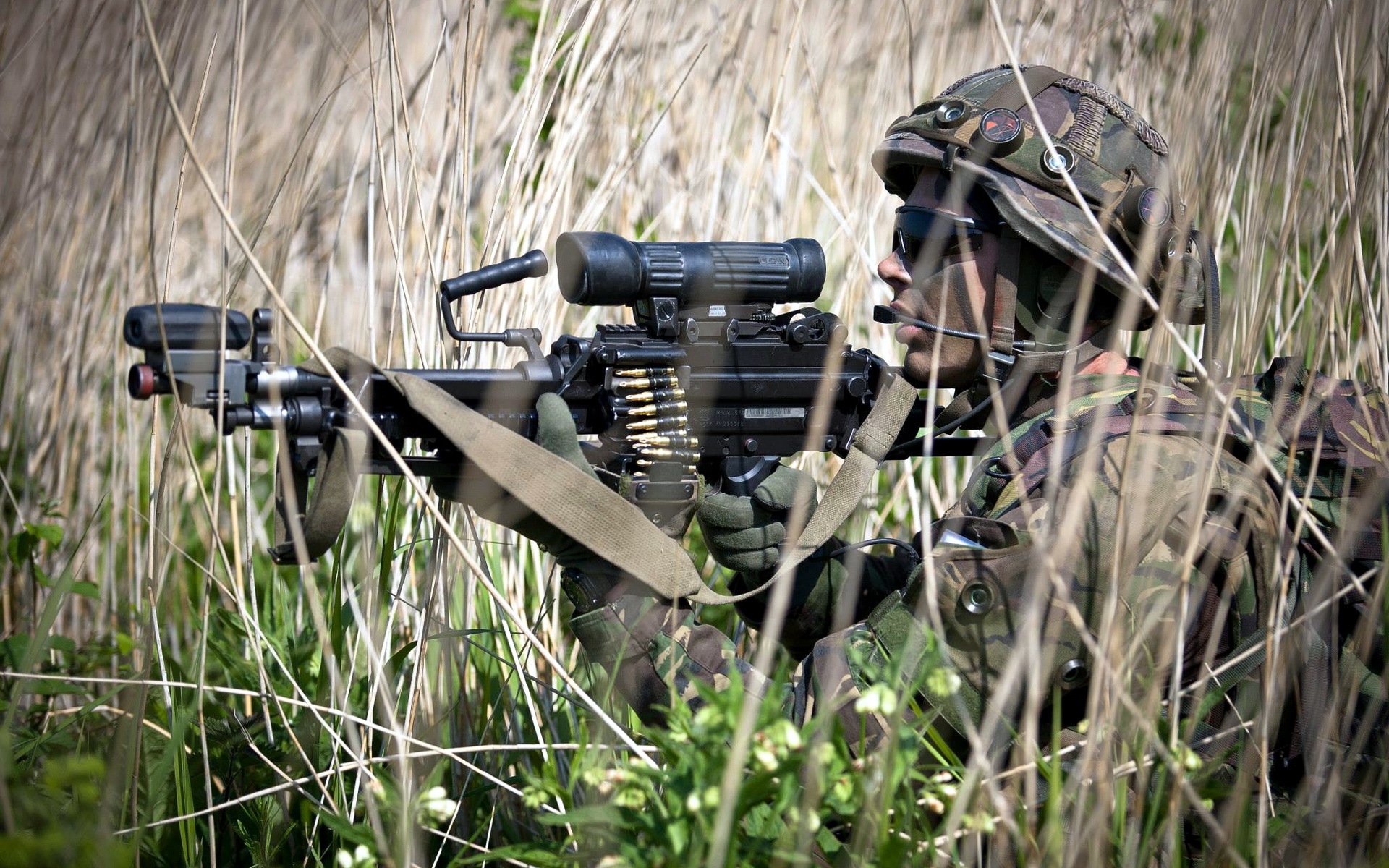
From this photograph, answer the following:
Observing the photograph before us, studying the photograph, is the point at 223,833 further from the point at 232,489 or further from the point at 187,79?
the point at 187,79

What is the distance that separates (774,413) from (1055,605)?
79 cm

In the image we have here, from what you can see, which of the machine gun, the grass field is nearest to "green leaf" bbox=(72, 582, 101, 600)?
the grass field

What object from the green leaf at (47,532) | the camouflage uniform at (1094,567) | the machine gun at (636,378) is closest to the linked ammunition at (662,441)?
the machine gun at (636,378)

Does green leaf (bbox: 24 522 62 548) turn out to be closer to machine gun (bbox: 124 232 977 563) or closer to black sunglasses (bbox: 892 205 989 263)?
machine gun (bbox: 124 232 977 563)

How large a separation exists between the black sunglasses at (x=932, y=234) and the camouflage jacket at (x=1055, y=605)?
0.43 meters

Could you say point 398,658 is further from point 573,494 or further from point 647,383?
point 647,383

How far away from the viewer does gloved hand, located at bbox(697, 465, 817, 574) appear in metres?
2.41

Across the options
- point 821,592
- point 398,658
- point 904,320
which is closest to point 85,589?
point 398,658

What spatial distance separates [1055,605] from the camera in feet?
5.82

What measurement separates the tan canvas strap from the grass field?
0.57 ft

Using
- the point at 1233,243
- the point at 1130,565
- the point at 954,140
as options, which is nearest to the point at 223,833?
the point at 1130,565

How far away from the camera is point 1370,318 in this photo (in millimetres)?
2062

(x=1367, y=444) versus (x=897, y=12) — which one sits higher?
(x=897, y=12)

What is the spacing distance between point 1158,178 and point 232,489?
2075 mm
